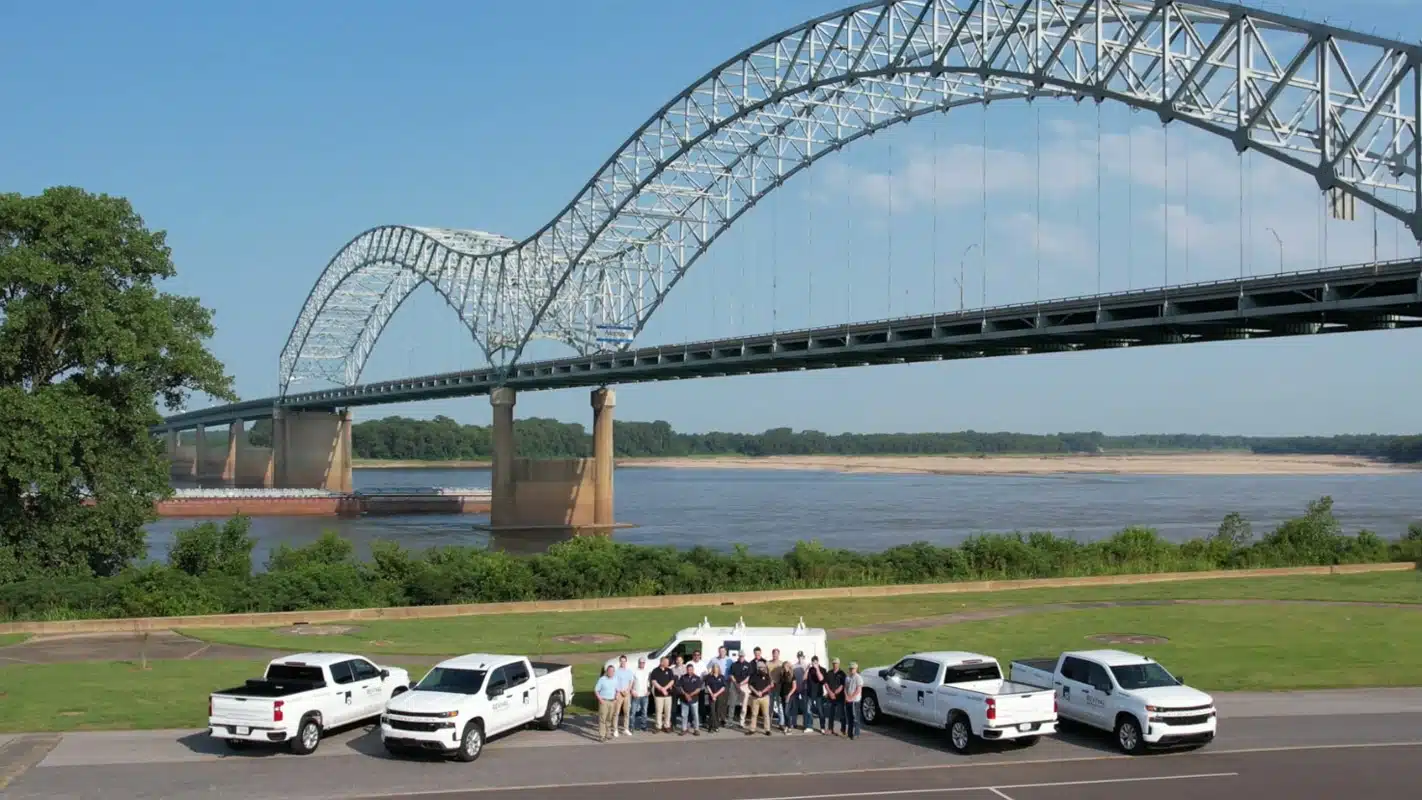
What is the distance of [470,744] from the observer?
60.6 ft

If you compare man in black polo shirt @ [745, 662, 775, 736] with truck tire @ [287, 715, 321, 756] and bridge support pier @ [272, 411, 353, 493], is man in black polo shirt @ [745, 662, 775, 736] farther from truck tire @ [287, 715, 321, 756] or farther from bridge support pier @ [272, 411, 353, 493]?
bridge support pier @ [272, 411, 353, 493]

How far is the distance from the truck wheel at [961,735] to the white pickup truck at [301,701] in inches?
333

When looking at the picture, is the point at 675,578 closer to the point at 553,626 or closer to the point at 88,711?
the point at 553,626

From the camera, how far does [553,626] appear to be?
3278 centimetres

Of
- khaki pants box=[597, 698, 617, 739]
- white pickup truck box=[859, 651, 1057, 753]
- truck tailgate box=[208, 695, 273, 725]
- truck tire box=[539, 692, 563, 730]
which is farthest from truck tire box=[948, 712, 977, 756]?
truck tailgate box=[208, 695, 273, 725]

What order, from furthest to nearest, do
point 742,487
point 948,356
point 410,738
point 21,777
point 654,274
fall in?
1. point 742,487
2. point 654,274
3. point 948,356
4. point 410,738
5. point 21,777

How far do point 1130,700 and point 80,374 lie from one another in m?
33.8

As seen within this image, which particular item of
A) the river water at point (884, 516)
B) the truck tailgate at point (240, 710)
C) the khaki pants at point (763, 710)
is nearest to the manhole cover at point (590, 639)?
the khaki pants at point (763, 710)

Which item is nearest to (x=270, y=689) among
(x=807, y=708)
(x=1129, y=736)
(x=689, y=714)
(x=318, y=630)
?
(x=689, y=714)

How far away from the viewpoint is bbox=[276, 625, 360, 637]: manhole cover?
31234mm

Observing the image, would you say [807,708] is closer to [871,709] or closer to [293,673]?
[871,709]

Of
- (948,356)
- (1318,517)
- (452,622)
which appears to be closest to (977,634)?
(452,622)

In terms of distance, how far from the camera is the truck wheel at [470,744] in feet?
60.3

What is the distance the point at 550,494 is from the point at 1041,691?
9785cm
